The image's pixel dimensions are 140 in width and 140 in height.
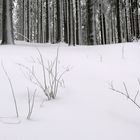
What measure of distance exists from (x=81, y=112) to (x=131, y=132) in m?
0.50

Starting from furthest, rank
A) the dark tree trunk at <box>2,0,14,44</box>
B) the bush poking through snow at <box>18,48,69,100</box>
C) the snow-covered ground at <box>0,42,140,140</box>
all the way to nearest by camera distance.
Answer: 1. the dark tree trunk at <box>2,0,14,44</box>
2. the bush poking through snow at <box>18,48,69,100</box>
3. the snow-covered ground at <box>0,42,140,140</box>

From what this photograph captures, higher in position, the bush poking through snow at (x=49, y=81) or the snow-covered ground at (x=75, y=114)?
the bush poking through snow at (x=49, y=81)

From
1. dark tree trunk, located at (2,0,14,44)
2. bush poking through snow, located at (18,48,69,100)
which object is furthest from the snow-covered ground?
dark tree trunk, located at (2,0,14,44)

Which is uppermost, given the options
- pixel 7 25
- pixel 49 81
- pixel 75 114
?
pixel 7 25

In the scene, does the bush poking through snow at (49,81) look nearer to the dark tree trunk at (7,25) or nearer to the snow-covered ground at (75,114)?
the snow-covered ground at (75,114)

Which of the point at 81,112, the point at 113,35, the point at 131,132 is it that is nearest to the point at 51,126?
the point at 81,112

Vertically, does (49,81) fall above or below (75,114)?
above

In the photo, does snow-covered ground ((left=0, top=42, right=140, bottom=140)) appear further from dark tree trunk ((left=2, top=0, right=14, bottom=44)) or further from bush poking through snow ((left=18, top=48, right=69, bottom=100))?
dark tree trunk ((left=2, top=0, right=14, bottom=44))

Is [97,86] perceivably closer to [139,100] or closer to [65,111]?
[139,100]

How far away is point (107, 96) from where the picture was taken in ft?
7.88

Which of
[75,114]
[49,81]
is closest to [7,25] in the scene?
[49,81]

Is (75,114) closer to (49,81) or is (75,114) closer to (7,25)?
(49,81)

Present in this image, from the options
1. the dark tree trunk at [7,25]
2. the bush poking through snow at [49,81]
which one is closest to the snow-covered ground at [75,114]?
the bush poking through snow at [49,81]

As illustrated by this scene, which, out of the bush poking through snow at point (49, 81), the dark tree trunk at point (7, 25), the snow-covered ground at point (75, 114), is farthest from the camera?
the dark tree trunk at point (7, 25)
